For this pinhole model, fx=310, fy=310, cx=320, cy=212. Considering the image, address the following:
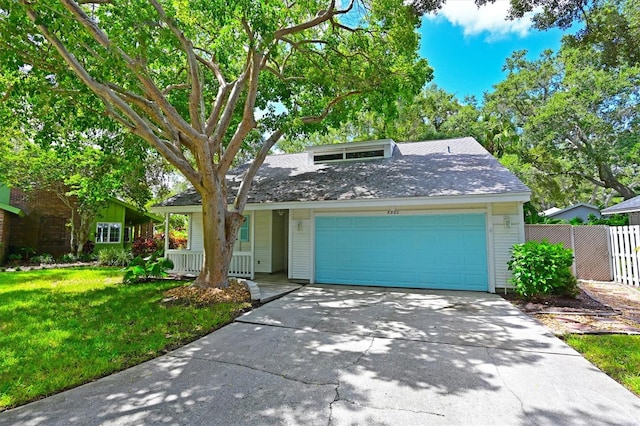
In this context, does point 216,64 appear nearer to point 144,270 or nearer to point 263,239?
point 263,239

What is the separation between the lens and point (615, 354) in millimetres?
4027

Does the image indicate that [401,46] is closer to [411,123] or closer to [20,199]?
[411,123]

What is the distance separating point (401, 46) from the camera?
328 inches

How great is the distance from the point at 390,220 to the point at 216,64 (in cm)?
680

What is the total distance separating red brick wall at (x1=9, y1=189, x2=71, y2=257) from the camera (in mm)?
16016

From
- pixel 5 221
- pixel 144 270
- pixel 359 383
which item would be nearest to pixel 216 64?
pixel 144 270

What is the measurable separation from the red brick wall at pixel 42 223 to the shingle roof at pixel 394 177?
33.7 feet

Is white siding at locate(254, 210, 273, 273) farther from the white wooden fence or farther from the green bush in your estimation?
the white wooden fence

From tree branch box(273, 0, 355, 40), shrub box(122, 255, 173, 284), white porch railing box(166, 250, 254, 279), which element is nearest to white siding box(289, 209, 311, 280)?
white porch railing box(166, 250, 254, 279)

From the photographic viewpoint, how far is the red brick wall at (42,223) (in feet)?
Result: 52.5

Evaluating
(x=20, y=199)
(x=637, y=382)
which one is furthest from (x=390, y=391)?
(x=20, y=199)

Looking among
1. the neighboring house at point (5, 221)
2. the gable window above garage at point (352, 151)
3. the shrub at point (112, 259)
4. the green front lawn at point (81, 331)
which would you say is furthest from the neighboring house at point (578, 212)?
the neighboring house at point (5, 221)

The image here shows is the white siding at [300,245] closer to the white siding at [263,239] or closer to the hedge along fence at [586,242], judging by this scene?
the white siding at [263,239]

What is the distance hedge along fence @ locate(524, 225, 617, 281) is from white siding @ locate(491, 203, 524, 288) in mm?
1327
